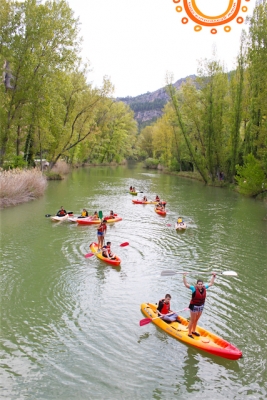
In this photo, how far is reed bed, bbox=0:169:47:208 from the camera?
2412cm

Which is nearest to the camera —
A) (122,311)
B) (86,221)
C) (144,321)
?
(144,321)

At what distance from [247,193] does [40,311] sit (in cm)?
2675

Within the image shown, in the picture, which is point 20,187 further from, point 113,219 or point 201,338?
point 201,338

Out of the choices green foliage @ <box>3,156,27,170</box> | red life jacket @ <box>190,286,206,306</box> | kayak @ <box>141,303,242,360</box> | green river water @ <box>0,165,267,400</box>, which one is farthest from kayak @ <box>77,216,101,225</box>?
green foliage @ <box>3,156,27,170</box>

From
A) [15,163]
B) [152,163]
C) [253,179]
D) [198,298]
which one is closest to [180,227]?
[198,298]

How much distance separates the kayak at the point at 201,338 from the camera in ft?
27.3

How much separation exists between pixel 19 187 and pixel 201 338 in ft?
66.0

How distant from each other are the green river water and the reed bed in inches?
131

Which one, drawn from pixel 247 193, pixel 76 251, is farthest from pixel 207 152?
pixel 76 251

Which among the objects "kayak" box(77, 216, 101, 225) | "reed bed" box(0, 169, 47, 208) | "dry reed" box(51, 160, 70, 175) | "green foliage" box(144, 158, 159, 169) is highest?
"green foliage" box(144, 158, 159, 169)

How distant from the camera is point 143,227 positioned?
20984mm

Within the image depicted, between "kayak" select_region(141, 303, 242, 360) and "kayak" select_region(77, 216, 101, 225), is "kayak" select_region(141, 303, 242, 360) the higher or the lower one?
Result: the lower one

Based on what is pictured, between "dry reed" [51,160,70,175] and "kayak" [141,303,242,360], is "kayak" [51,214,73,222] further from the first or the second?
"dry reed" [51,160,70,175]

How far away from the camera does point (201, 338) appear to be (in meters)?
8.94
